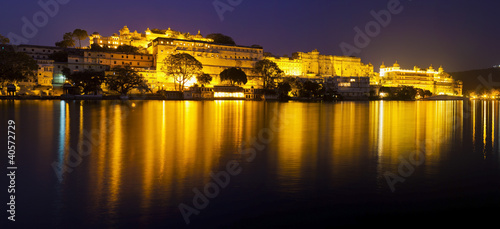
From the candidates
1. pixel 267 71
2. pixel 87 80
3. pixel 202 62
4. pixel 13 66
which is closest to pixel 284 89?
pixel 267 71

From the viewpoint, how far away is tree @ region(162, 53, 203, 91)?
5850 cm

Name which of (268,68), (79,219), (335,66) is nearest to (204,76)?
(268,68)

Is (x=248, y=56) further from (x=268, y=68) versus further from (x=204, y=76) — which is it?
(x=204, y=76)

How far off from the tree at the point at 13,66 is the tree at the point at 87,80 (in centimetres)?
539

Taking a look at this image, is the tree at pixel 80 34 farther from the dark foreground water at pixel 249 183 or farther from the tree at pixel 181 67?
the dark foreground water at pixel 249 183

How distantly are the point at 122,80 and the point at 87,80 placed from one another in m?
4.53

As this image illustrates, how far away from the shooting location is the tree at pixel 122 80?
5306 centimetres

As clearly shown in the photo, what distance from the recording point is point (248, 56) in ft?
251

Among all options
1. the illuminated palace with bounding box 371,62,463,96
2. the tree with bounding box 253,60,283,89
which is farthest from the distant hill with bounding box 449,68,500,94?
the tree with bounding box 253,60,283,89

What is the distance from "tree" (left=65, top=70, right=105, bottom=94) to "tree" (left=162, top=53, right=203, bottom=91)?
10559mm

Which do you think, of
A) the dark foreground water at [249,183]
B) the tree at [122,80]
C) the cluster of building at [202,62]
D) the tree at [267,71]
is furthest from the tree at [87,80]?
the dark foreground water at [249,183]

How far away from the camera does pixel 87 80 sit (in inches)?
2016

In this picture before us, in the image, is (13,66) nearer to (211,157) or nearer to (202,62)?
(202,62)

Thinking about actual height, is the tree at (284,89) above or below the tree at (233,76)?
below
